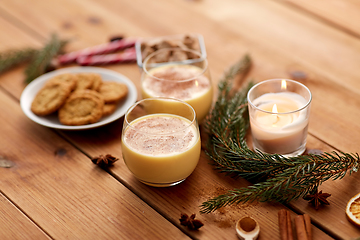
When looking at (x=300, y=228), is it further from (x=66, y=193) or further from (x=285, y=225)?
(x=66, y=193)

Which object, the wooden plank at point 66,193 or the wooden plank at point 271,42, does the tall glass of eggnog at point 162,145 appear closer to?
the wooden plank at point 66,193

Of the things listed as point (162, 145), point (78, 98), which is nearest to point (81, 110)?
point (78, 98)

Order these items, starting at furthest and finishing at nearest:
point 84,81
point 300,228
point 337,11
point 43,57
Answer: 1. point 337,11
2. point 43,57
3. point 84,81
4. point 300,228

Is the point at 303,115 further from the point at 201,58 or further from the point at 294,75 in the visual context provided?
the point at 294,75

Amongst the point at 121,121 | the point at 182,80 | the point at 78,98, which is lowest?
the point at 121,121

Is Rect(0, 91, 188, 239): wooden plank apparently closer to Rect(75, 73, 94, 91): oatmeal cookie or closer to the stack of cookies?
the stack of cookies

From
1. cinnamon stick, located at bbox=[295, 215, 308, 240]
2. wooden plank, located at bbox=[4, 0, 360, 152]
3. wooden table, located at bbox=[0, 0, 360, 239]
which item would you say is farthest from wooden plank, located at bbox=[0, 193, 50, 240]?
wooden plank, located at bbox=[4, 0, 360, 152]

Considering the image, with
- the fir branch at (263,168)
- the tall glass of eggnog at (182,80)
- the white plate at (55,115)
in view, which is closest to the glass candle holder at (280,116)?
the fir branch at (263,168)
